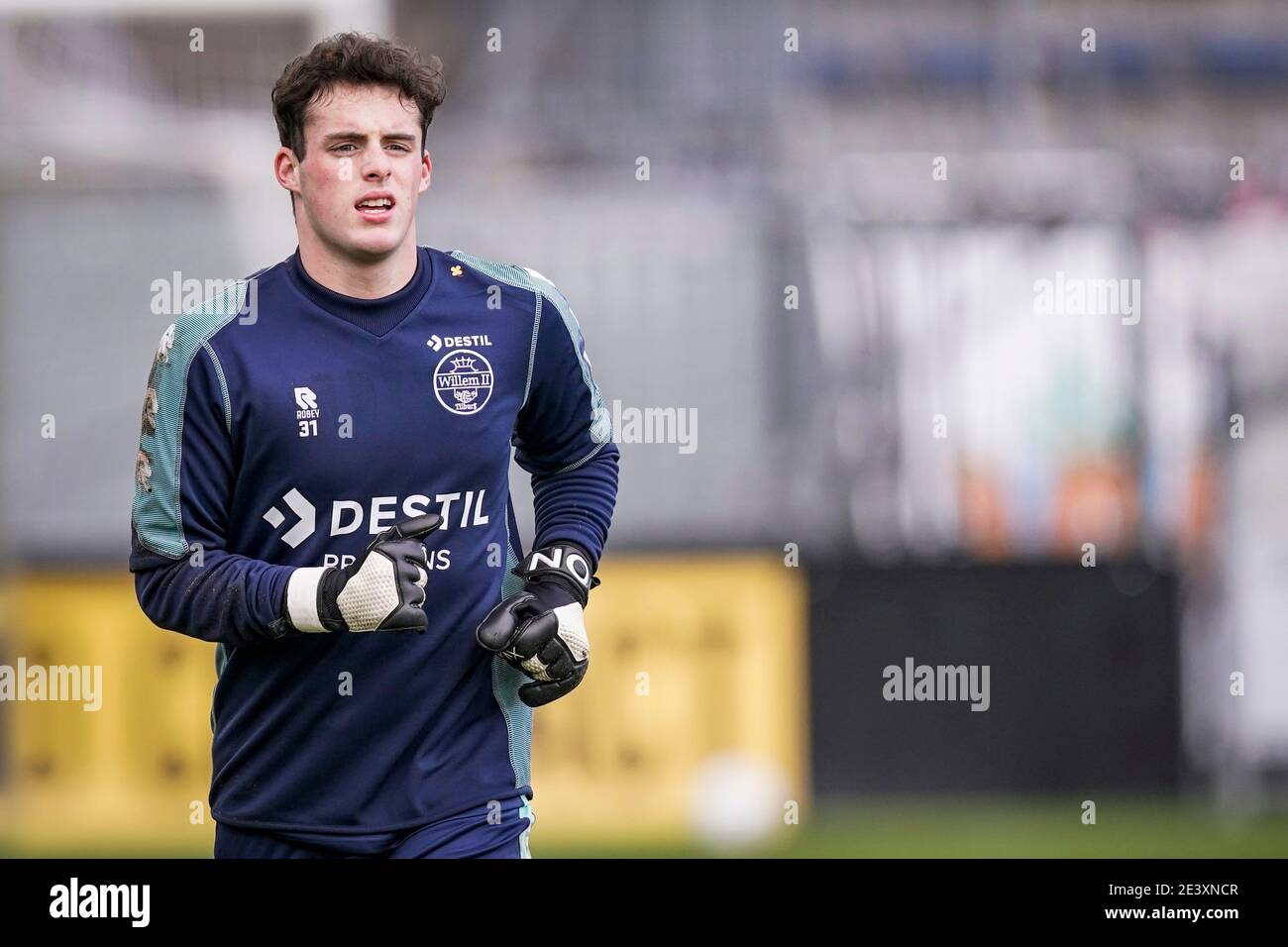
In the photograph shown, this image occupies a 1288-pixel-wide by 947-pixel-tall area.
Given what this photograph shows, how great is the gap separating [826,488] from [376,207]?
538 centimetres

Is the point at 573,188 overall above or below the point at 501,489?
above

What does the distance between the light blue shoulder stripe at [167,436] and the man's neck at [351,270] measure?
0.20m

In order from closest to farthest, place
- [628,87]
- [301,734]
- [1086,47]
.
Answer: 1. [301,734]
2. [628,87]
3. [1086,47]

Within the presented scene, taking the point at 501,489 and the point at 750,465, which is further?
the point at 750,465

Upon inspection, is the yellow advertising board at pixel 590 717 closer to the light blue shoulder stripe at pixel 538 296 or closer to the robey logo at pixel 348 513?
the light blue shoulder stripe at pixel 538 296

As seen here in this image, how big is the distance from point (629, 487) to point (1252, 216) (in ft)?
11.5

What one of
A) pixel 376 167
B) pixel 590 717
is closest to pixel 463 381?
pixel 376 167

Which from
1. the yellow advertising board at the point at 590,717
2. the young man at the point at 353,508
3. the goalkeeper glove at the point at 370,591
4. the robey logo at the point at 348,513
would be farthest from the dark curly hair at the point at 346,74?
the yellow advertising board at the point at 590,717

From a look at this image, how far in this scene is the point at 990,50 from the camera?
44.0 feet

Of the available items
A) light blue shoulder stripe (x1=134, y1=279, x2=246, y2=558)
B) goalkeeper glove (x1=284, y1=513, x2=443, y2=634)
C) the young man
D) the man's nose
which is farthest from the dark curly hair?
goalkeeper glove (x1=284, y1=513, x2=443, y2=634)

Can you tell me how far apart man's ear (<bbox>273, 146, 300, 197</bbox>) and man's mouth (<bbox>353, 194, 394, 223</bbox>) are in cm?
16

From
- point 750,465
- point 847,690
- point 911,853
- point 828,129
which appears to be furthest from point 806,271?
point 828,129

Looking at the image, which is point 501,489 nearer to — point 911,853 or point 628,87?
point 911,853

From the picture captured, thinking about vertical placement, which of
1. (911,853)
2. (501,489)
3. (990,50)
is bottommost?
(911,853)
